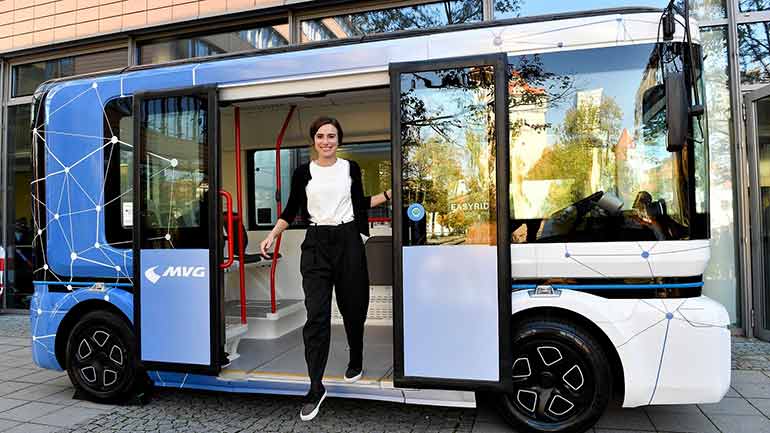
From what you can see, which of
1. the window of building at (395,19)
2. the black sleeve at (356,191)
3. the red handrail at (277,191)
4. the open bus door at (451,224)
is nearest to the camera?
the open bus door at (451,224)

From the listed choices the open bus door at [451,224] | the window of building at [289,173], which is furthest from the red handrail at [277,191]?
the open bus door at [451,224]

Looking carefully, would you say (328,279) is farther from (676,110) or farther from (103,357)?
(676,110)

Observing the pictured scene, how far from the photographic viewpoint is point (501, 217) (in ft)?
10.5

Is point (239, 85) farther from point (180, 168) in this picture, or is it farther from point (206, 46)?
point (206, 46)

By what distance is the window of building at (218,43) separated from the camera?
7414 millimetres

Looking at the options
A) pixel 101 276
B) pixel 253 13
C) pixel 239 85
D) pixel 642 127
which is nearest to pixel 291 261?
pixel 101 276

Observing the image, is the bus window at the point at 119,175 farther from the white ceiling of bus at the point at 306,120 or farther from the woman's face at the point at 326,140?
the woman's face at the point at 326,140

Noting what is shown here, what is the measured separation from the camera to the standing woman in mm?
3516

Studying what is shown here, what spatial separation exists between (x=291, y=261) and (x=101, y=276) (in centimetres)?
225

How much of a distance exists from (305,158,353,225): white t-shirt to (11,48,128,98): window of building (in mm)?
6245

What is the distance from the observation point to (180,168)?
13.0 feet

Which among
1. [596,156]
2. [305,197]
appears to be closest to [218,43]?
[305,197]

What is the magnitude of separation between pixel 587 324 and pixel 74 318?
3.87m

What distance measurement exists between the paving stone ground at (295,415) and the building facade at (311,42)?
1861mm
